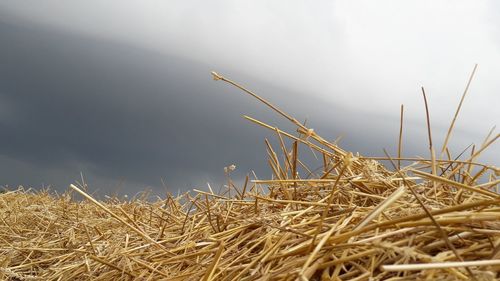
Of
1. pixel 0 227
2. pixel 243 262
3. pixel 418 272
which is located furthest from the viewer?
pixel 0 227

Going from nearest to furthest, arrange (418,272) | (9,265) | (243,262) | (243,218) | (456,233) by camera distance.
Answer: (418,272)
(456,233)
(243,262)
(243,218)
(9,265)

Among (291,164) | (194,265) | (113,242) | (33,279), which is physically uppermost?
(291,164)

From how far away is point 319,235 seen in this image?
4.26ft

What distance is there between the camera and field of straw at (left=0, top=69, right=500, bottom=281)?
111 cm

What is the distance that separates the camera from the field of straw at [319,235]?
111 centimetres

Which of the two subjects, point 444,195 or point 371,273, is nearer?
point 371,273

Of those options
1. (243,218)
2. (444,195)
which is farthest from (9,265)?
(444,195)

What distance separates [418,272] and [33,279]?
1693 millimetres

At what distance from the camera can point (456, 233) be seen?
46.3 inches

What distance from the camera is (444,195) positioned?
162cm

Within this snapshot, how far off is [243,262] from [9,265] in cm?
155

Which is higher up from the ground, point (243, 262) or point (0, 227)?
point (243, 262)

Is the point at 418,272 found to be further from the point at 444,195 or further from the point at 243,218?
the point at 243,218

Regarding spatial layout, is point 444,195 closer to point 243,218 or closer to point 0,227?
Answer: point 243,218
